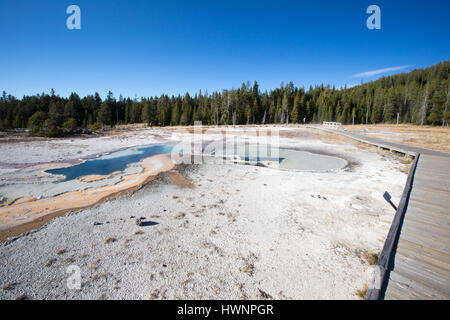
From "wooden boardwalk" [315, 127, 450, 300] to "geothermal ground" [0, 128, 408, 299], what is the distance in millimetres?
1063

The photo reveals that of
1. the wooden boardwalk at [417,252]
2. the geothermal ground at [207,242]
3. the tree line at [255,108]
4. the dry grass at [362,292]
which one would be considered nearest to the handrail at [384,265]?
the wooden boardwalk at [417,252]

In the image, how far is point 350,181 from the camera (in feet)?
37.1

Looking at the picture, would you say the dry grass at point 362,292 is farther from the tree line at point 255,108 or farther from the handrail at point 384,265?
the tree line at point 255,108

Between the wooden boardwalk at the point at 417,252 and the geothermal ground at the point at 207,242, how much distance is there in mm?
1063

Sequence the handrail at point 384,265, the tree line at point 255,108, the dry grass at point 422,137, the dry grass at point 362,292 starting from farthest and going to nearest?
the tree line at point 255,108 → the dry grass at point 422,137 → the dry grass at point 362,292 → the handrail at point 384,265

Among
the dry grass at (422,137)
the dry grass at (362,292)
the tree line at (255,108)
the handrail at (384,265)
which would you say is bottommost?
the dry grass at (362,292)

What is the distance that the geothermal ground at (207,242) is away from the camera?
4441 millimetres

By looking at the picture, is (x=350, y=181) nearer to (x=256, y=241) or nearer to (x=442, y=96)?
(x=256, y=241)

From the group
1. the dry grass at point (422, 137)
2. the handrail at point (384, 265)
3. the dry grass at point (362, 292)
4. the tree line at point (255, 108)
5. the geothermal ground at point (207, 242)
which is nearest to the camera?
the handrail at point (384, 265)

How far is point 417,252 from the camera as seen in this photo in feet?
13.5

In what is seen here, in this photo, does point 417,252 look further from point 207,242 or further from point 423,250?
point 207,242

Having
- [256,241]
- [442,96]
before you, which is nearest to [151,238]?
[256,241]
